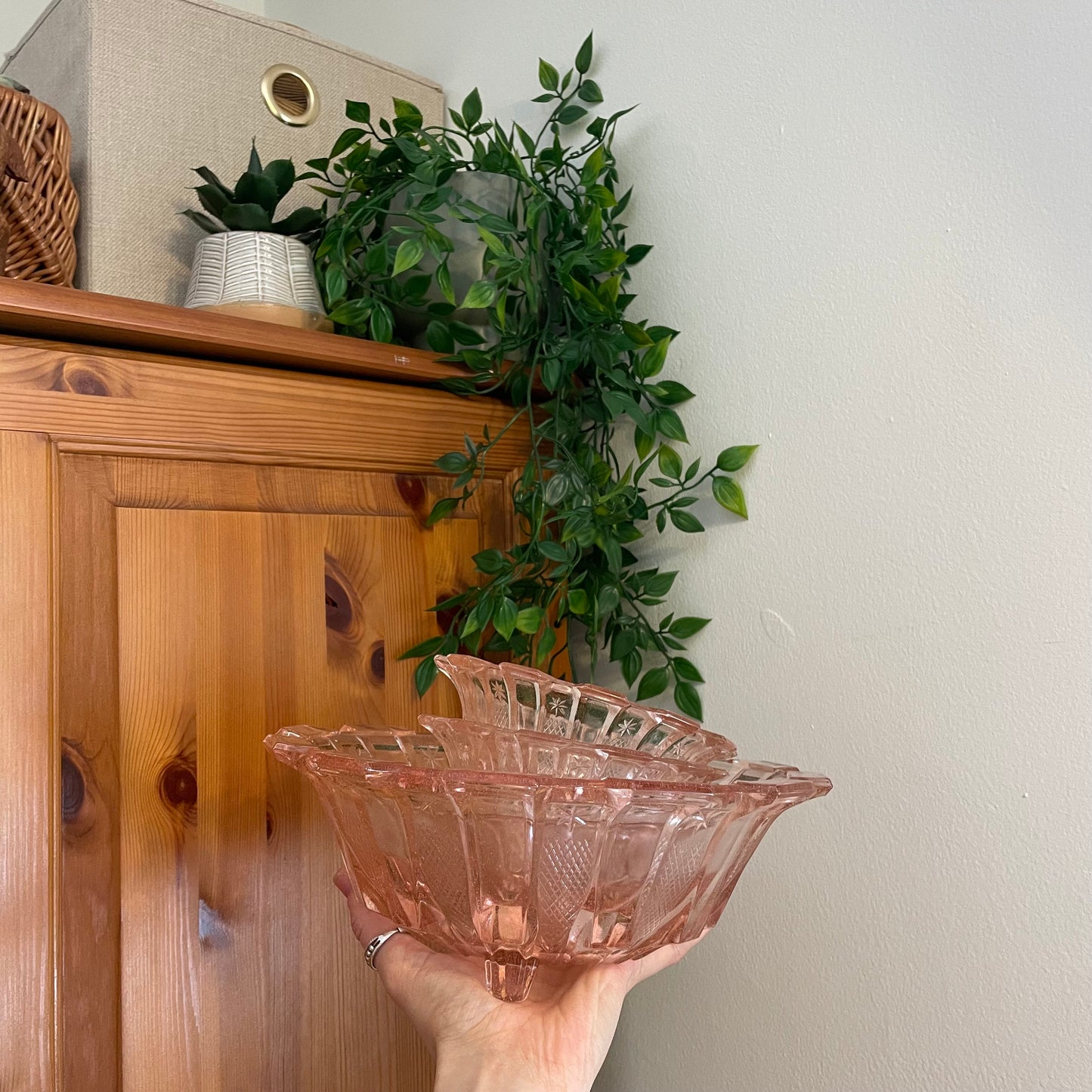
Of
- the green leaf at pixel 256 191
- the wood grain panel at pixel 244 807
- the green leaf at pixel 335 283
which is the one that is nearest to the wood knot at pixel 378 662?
the wood grain panel at pixel 244 807

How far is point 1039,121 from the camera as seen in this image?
0.69 metres

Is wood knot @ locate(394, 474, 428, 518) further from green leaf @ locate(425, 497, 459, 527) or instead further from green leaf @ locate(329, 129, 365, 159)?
green leaf @ locate(329, 129, 365, 159)

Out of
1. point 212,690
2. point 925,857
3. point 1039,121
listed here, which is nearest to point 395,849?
point 212,690

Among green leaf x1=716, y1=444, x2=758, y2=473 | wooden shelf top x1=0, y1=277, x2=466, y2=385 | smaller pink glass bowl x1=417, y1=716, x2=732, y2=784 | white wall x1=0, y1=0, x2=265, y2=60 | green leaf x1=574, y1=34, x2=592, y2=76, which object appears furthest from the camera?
white wall x1=0, y1=0, x2=265, y2=60

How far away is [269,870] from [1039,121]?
2.62 feet

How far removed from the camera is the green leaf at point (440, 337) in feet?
2.92

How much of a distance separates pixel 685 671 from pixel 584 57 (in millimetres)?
636

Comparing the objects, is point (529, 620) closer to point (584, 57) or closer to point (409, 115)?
point (409, 115)

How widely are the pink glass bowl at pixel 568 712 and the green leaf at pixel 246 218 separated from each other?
498 mm

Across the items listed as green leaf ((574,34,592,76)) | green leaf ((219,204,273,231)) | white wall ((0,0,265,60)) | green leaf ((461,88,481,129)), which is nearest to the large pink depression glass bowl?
green leaf ((219,204,273,231))

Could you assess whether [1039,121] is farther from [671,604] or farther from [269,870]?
[269,870]

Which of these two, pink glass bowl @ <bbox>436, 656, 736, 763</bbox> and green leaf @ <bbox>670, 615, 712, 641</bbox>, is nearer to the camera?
pink glass bowl @ <bbox>436, 656, 736, 763</bbox>

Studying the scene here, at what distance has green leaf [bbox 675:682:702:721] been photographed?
36.1 inches

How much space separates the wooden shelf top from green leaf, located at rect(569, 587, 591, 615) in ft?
0.76
